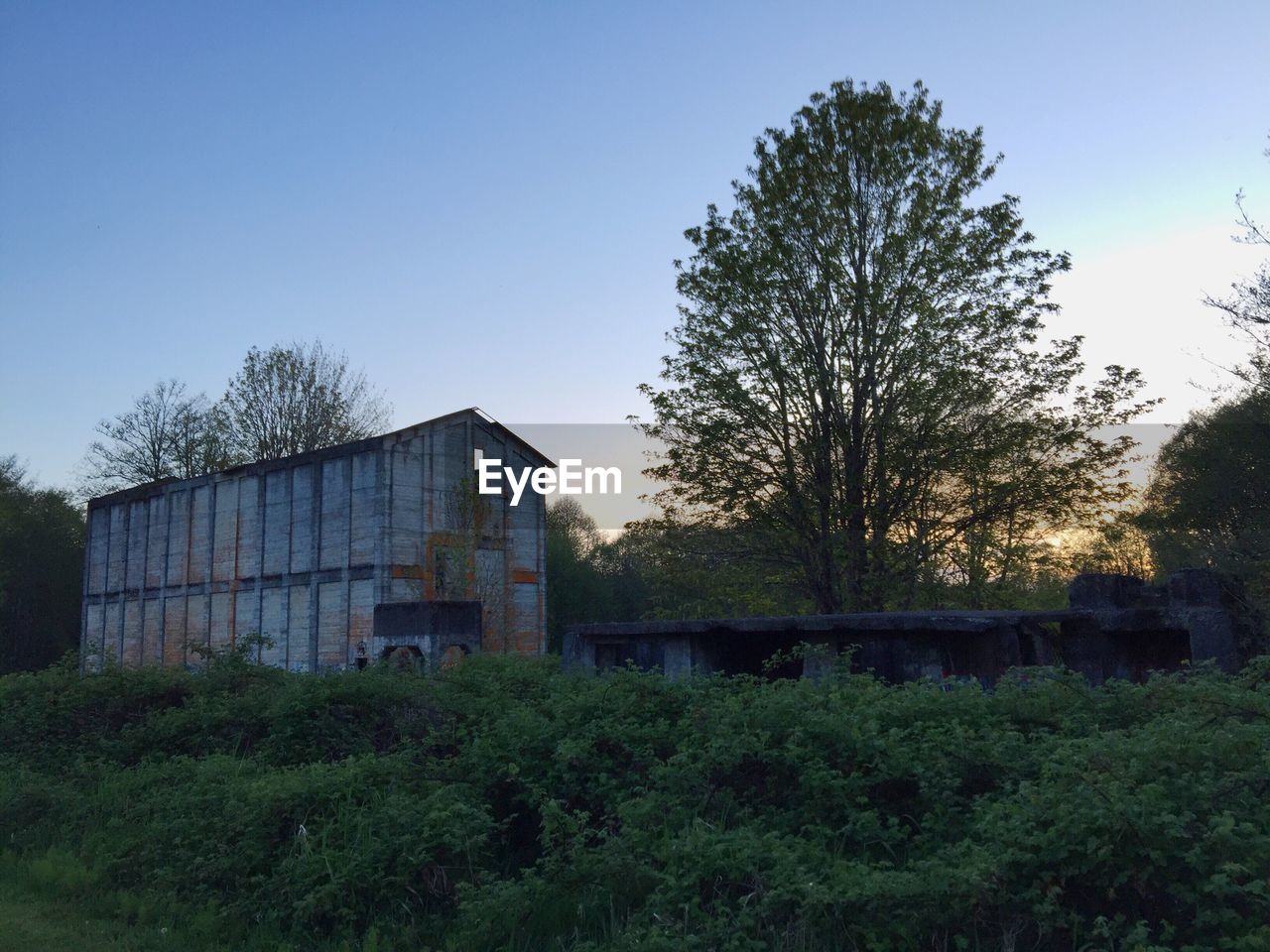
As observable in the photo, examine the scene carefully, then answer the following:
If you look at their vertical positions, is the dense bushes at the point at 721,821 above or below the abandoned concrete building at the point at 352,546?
below

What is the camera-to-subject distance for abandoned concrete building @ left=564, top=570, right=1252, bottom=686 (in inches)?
431

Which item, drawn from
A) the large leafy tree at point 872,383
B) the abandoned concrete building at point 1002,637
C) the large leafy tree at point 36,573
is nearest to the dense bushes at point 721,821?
the abandoned concrete building at point 1002,637

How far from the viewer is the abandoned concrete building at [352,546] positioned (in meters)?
26.2

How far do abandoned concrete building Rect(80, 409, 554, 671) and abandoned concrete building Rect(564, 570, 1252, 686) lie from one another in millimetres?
13383

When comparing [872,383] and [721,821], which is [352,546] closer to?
[872,383]

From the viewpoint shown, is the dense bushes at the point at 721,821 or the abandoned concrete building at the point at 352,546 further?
the abandoned concrete building at the point at 352,546

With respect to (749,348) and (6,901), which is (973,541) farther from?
(6,901)

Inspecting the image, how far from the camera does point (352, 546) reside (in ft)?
86.6

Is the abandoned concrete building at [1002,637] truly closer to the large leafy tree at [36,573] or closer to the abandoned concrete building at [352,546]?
the abandoned concrete building at [352,546]

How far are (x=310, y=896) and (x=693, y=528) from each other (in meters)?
15.4

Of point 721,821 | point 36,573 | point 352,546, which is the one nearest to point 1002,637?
point 721,821

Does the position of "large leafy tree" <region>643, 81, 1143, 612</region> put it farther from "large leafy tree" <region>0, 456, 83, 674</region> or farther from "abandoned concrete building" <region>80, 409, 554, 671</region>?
"large leafy tree" <region>0, 456, 83, 674</region>

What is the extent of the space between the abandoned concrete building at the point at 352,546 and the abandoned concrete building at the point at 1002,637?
43.9 ft

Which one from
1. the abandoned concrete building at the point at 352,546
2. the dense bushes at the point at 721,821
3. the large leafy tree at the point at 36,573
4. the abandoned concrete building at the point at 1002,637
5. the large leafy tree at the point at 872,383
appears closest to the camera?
the dense bushes at the point at 721,821
